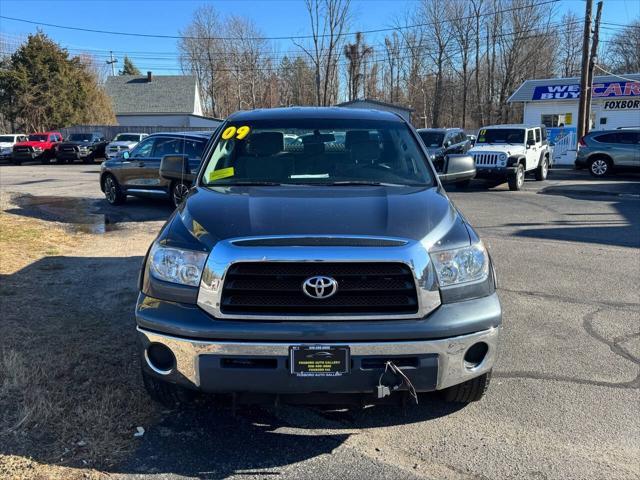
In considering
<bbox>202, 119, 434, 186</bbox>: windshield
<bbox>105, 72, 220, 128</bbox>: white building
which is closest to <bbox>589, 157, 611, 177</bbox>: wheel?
<bbox>202, 119, 434, 186</bbox>: windshield

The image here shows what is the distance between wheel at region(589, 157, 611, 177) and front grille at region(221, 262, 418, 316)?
20128 millimetres

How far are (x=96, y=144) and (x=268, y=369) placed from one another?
32181 millimetres

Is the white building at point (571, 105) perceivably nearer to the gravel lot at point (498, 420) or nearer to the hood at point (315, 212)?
the gravel lot at point (498, 420)

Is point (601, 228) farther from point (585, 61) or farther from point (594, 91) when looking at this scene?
point (594, 91)

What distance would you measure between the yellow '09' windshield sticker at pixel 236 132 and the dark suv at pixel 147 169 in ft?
22.6

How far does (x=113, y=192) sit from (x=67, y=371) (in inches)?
391

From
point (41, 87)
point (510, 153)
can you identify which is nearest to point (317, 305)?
point (510, 153)

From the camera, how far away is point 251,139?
4270 millimetres

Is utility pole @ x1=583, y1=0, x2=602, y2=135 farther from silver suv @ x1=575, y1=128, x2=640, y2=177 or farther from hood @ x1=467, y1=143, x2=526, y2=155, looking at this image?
hood @ x1=467, y1=143, x2=526, y2=155

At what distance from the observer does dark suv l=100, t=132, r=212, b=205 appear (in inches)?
453

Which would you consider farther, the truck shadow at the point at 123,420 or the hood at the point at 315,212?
the truck shadow at the point at 123,420

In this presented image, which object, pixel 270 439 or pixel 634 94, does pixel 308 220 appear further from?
pixel 634 94

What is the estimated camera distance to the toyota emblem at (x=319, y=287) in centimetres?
259

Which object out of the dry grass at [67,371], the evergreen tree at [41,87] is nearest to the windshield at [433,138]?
the dry grass at [67,371]
